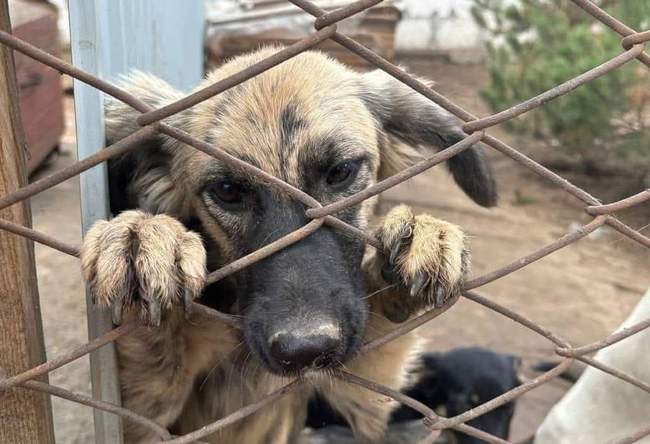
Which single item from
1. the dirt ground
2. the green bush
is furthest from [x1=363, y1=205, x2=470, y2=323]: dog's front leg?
the green bush

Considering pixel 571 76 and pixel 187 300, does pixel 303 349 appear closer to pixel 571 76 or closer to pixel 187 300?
pixel 187 300

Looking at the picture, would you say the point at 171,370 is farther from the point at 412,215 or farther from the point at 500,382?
the point at 500,382

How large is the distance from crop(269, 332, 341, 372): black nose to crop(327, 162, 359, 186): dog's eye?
0.68 m

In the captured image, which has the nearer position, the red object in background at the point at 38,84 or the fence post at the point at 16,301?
the fence post at the point at 16,301

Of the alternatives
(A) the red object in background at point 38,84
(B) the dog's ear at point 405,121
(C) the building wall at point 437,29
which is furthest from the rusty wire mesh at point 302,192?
(C) the building wall at point 437,29

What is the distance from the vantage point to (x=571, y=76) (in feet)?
22.2

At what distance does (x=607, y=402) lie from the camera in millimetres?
2443

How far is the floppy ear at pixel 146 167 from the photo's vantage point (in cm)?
242

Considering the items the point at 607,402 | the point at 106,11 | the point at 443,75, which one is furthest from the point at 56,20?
the point at 443,75

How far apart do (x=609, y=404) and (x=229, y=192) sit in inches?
55.3

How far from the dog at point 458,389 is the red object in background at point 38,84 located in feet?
8.41

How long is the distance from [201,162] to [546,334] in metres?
1.19

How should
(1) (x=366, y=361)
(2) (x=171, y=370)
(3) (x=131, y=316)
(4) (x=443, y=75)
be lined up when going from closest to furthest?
1. (3) (x=131, y=316)
2. (2) (x=171, y=370)
3. (1) (x=366, y=361)
4. (4) (x=443, y=75)

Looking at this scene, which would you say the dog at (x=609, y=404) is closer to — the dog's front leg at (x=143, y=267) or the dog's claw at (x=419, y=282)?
the dog's claw at (x=419, y=282)
